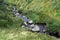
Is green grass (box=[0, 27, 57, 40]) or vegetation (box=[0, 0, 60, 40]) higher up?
vegetation (box=[0, 0, 60, 40])

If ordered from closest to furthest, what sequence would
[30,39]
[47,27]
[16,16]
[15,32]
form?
[30,39] < [15,32] < [47,27] < [16,16]

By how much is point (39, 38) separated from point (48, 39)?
1.05 meters

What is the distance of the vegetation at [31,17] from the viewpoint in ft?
75.0

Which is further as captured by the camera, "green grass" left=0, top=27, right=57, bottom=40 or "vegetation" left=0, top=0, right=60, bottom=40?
"vegetation" left=0, top=0, right=60, bottom=40

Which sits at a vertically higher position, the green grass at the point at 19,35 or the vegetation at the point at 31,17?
the vegetation at the point at 31,17

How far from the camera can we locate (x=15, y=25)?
26719mm

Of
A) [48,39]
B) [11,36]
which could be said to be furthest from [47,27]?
[11,36]

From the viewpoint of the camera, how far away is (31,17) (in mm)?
29672

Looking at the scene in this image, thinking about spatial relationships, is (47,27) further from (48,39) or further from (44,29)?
(48,39)

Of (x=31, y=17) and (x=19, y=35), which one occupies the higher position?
(x=31, y=17)

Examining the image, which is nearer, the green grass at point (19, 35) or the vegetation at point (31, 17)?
the green grass at point (19, 35)

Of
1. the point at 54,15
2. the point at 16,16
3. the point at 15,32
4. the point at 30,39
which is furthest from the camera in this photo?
the point at 16,16

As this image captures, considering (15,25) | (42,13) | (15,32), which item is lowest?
(15,32)

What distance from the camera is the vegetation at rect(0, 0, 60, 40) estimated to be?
2286 cm
